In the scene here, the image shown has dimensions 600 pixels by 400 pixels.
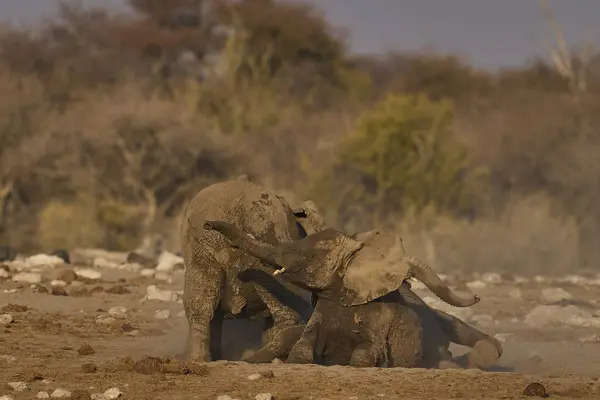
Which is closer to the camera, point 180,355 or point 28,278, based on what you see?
point 180,355

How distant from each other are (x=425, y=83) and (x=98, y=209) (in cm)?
1706

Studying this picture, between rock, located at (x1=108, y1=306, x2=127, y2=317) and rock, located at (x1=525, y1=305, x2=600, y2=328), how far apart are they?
13.8 feet

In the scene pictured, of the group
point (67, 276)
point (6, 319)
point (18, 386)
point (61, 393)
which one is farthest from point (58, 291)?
point (61, 393)

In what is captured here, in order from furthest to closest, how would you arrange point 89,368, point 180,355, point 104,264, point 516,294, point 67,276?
point 104,264 < point 516,294 < point 67,276 < point 180,355 < point 89,368

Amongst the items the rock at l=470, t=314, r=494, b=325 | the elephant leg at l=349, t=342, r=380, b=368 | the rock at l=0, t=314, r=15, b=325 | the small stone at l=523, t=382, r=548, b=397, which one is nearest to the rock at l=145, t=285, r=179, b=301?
the rock at l=0, t=314, r=15, b=325

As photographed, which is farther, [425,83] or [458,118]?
[425,83]

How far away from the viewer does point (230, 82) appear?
3925cm

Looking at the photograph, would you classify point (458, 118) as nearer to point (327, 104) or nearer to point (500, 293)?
point (327, 104)

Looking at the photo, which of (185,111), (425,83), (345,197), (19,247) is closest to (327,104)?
(425,83)

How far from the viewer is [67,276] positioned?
1606 centimetres

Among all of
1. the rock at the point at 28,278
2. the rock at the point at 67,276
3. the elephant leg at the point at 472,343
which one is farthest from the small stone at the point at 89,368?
the rock at the point at 67,276

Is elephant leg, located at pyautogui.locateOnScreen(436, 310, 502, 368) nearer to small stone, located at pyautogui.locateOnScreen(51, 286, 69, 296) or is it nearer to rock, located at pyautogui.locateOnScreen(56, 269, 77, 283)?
small stone, located at pyautogui.locateOnScreen(51, 286, 69, 296)

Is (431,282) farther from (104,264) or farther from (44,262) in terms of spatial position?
(104,264)

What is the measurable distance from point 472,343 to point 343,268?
1754 mm
